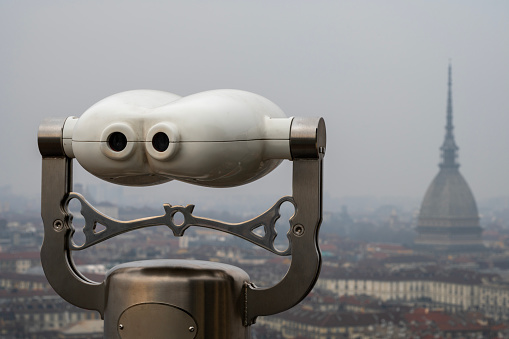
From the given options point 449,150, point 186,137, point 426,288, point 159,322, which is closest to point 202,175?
point 186,137

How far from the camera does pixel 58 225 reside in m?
1.24

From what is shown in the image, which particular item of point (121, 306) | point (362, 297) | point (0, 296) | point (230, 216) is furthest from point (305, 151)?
point (362, 297)

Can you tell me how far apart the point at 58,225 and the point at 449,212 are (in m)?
17.6

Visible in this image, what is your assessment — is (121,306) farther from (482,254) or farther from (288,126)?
(482,254)

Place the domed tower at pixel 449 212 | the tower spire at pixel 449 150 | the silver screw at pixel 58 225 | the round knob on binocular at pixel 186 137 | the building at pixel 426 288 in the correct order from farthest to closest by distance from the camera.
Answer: the tower spire at pixel 449 150 < the domed tower at pixel 449 212 < the building at pixel 426 288 < the silver screw at pixel 58 225 < the round knob on binocular at pixel 186 137

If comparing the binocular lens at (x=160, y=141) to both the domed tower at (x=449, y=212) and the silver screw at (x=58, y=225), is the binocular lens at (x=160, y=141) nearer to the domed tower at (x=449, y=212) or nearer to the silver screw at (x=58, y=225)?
the silver screw at (x=58, y=225)

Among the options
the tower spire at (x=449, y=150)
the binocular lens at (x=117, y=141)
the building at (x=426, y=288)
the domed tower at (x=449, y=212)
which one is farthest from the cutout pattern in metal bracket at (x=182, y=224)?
the tower spire at (x=449, y=150)

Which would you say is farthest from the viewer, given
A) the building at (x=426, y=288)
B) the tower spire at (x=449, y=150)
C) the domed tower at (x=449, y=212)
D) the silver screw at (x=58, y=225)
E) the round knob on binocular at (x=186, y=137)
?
the tower spire at (x=449, y=150)

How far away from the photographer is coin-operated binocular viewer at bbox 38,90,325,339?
1.12 meters

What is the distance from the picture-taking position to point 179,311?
1.13m

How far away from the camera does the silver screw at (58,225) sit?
1.24m

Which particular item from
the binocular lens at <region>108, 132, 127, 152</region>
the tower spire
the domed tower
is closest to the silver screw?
the binocular lens at <region>108, 132, 127, 152</region>

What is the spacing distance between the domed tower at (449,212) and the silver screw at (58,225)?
52.2 ft

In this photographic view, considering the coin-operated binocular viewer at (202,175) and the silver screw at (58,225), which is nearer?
the coin-operated binocular viewer at (202,175)
